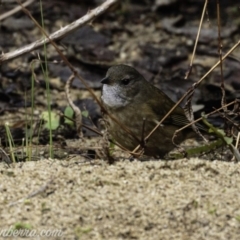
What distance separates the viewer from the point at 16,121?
22.9 ft

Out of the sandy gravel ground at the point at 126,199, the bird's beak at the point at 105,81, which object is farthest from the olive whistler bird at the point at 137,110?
the sandy gravel ground at the point at 126,199

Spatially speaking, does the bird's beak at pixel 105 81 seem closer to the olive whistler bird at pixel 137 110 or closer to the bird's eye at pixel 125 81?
the olive whistler bird at pixel 137 110

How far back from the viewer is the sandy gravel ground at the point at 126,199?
396cm

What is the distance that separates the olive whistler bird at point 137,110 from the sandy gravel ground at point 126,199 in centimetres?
119

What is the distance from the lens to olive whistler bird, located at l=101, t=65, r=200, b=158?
5867mm

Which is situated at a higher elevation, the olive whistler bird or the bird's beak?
the bird's beak

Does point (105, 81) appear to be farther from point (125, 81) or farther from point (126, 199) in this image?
point (126, 199)

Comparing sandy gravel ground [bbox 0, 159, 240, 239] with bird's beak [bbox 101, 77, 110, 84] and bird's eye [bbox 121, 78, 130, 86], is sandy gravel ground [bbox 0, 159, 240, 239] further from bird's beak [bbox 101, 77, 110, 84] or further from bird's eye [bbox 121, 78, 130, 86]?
bird's eye [bbox 121, 78, 130, 86]

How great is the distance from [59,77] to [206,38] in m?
1.82

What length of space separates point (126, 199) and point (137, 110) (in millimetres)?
1939

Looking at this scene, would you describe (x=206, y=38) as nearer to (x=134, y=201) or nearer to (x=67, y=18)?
(x=67, y=18)

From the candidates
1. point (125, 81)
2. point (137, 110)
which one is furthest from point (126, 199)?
point (125, 81)

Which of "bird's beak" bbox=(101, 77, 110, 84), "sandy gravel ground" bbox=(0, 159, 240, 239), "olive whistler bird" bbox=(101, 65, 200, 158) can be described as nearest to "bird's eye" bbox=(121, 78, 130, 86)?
"olive whistler bird" bbox=(101, 65, 200, 158)

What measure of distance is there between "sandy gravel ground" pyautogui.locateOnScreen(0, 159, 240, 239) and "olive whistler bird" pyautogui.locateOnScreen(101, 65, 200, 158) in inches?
47.0
